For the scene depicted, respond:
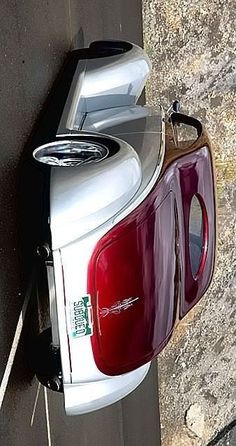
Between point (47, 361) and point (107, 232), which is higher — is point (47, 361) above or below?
below

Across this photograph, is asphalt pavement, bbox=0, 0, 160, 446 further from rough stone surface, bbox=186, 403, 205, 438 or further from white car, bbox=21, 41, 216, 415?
rough stone surface, bbox=186, 403, 205, 438

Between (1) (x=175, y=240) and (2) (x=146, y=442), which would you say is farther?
(2) (x=146, y=442)

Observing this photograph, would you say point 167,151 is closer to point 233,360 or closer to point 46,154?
point 46,154

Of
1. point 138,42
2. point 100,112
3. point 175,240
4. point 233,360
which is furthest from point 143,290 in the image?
point 233,360

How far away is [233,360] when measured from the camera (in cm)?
164

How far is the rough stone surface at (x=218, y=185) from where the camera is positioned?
142cm

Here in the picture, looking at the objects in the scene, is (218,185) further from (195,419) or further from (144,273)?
(144,273)

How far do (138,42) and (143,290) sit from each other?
2.36 ft

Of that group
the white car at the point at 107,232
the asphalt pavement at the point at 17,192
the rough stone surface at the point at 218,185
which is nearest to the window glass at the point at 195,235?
the white car at the point at 107,232

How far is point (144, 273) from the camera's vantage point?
752 millimetres

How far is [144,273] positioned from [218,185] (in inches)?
31.4

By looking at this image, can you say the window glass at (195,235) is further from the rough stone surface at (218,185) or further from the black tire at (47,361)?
the rough stone surface at (218,185)

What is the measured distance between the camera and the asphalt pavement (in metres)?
0.69

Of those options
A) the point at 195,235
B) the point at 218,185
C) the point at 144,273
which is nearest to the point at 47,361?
the point at 144,273
